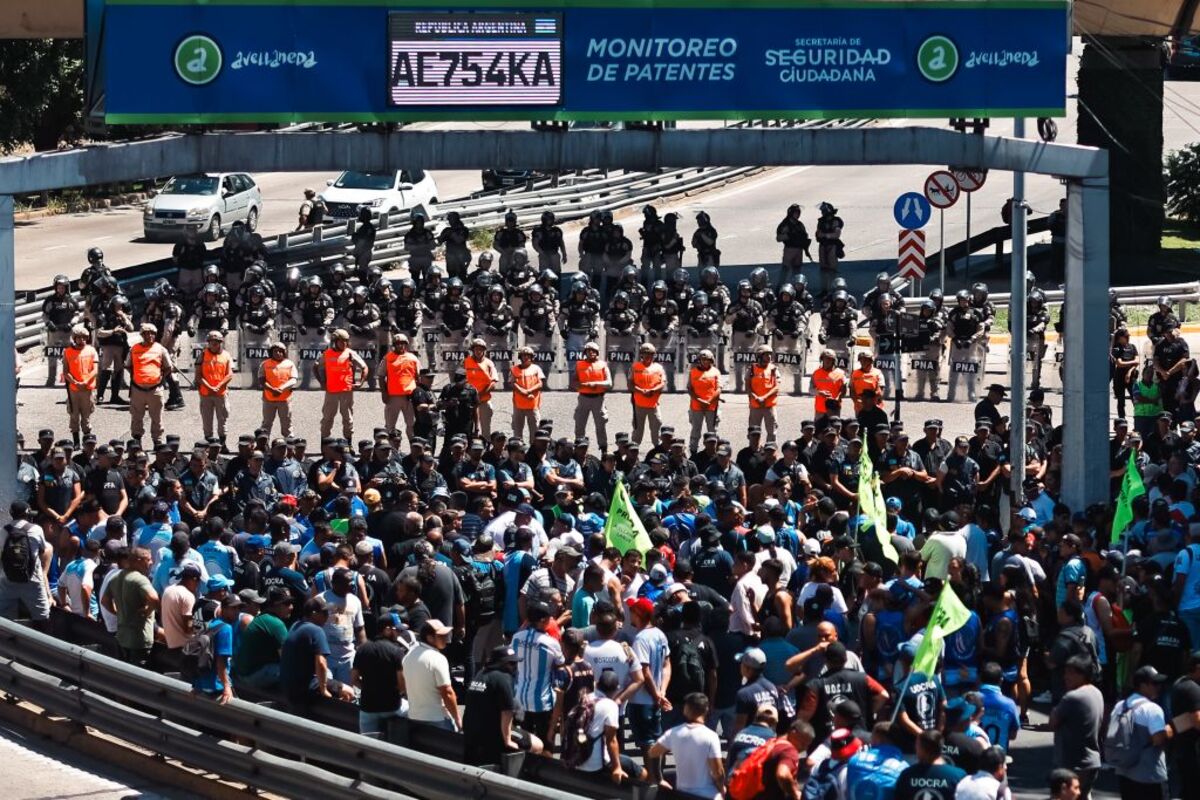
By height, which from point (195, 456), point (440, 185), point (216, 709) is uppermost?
point (440, 185)

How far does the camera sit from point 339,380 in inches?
1003

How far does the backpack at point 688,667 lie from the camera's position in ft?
49.2

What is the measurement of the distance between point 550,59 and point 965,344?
31.9 feet

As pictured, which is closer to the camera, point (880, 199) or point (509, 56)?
point (509, 56)

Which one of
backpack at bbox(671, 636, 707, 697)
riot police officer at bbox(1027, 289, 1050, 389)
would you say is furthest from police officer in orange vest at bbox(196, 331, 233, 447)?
backpack at bbox(671, 636, 707, 697)

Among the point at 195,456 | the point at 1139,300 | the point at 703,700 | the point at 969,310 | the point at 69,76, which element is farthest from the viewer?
the point at 69,76

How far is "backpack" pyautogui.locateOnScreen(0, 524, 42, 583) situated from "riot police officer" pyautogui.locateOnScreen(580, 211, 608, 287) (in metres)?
17.1

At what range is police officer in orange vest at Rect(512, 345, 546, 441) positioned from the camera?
25.4 meters

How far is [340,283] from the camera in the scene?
30234 millimetres

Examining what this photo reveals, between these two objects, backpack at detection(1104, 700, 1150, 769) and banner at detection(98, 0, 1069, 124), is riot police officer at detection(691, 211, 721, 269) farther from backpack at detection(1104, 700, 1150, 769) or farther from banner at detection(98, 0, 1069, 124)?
backpack at detection(1104, 700, 1150, 769)

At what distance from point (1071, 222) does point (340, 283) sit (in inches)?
474

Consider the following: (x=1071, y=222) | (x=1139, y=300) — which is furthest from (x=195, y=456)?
(x=1139, y=300)

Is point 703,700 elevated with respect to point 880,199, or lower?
lower

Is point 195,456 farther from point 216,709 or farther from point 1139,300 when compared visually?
point 1139,300
